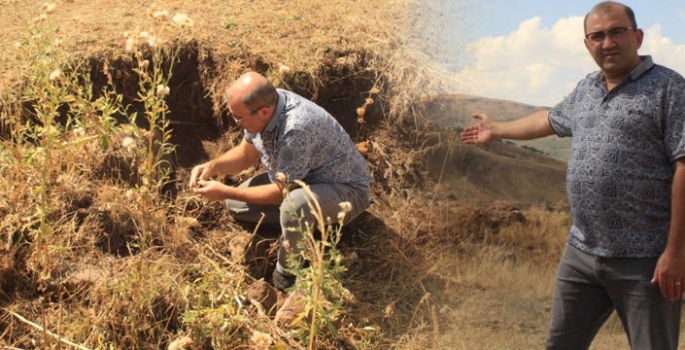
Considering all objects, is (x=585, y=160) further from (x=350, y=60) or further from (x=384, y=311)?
(x=350, y=60)

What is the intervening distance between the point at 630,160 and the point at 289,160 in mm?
1836

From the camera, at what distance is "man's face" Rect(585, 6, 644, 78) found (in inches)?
106

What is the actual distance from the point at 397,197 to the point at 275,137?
56.8 inches

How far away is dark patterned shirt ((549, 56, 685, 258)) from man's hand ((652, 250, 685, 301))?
9 centimetres

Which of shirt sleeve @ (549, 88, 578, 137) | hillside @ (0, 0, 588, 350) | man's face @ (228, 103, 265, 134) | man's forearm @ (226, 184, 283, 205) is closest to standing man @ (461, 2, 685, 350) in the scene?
shirt sleeve @ (549, 88, 578, 137)

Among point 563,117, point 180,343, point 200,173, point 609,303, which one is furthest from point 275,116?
point 609,303

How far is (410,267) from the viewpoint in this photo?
15.0ft

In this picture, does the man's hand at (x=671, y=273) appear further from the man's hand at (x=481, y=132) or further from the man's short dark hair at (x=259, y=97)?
the man's short dark hair at (x=259, y=97)

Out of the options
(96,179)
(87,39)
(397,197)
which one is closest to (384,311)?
(397,197)

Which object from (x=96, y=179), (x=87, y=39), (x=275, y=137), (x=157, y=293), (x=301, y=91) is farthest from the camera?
(x=87, y=39)

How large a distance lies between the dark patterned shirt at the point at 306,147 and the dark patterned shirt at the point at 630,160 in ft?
5.13

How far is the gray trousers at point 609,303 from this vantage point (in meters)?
2.65

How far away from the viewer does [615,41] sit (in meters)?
2.70

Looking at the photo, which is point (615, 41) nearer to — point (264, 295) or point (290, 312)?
point (290, 312)
